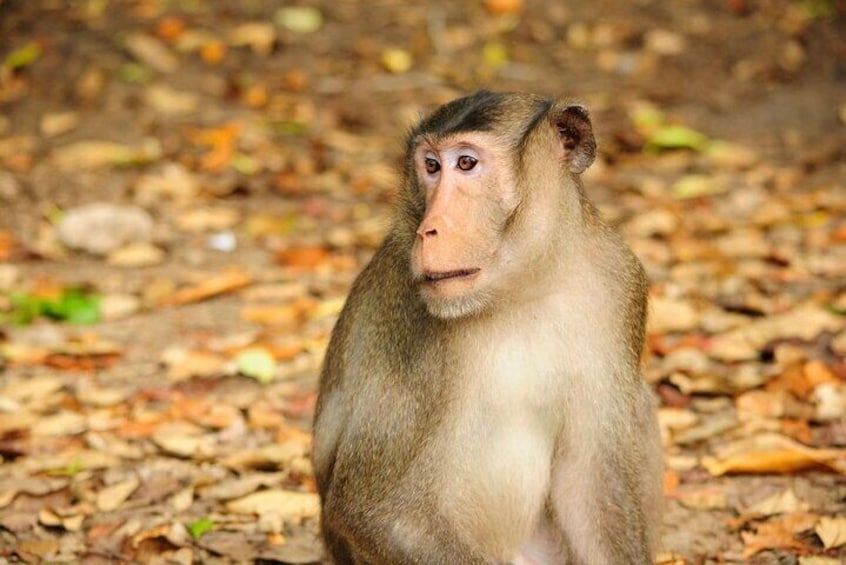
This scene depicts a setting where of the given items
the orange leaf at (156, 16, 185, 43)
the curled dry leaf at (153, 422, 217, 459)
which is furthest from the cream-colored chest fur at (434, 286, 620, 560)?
the orange leaf at (156, 16, 185, 43)

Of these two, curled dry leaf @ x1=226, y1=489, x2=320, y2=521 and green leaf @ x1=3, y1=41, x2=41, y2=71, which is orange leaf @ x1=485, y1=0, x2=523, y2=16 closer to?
green leaf @ x1=3, y1=41, x2=41, y2=71

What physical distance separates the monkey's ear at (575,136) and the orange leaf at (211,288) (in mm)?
2667

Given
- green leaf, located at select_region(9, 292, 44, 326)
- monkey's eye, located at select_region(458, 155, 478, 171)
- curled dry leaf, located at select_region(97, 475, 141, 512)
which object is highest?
monkey's eye, located at select_region(458, 155, 478, 171)

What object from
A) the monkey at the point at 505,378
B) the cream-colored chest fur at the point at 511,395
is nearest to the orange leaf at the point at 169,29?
the monkey at the point at 505,378

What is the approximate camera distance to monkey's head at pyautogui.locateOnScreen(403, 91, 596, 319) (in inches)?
105

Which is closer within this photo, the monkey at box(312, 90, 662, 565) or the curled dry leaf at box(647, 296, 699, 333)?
the monkey at box(312, 90, 662, 565)

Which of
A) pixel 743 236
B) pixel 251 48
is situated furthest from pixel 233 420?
pixel 251 48

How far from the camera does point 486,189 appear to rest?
277 centimetres

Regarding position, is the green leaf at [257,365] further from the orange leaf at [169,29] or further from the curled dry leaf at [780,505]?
the orange leaf at [169,29]

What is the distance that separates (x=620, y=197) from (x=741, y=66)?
1.93m

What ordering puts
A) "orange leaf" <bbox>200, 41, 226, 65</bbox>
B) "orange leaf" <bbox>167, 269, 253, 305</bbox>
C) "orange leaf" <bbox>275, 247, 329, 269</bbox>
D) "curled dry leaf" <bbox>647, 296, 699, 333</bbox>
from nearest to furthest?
"curled dry leaf" <bbox>647, 296, 699, 333</bbox> → "orange leaf" <bbox>167, 269, 253, 305</bbox> → "orange leaf" <bbox>275, 247, 329, 269</bbox> → "orange leaf" <bbox>200, 41, 226, 65</bbox>

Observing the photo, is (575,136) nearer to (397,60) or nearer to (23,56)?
(397,60)

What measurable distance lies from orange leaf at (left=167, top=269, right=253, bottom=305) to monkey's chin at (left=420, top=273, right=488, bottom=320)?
271cm

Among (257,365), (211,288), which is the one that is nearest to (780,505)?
(257,365)
